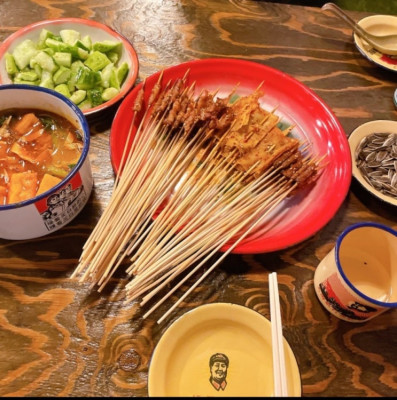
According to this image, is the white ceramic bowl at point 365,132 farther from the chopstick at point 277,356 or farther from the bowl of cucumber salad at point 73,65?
the bowl of cucumber salad at point 73,65

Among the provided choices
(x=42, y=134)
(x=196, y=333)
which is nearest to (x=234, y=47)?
(x=42, y=134)

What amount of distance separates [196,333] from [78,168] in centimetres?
65

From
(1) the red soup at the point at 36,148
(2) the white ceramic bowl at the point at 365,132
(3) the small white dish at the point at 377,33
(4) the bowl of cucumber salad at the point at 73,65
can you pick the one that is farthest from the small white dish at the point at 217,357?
(3) the small white dish at the point at 377,33

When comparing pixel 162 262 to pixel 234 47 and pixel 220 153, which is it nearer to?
pixel 220 153

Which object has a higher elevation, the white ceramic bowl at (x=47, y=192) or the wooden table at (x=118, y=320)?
the white ceramic bowl at (x=47, y=192)

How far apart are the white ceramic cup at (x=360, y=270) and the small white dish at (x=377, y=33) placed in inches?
48.5

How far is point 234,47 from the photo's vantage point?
222 centimetres

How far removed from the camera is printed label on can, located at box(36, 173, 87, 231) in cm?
125

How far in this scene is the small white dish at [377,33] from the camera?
2172mm

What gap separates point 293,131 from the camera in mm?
1806

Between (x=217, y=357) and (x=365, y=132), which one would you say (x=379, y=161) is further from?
(x=217, y=357)

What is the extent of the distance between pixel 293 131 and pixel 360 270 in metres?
0.71

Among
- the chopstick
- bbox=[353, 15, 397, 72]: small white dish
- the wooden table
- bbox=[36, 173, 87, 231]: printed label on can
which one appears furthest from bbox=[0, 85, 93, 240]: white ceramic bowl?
bbox=[353, 15, 397, 72]: small white dish

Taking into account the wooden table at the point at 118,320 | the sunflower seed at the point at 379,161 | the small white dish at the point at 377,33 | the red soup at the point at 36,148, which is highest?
the small white dish at the point at 377,33
